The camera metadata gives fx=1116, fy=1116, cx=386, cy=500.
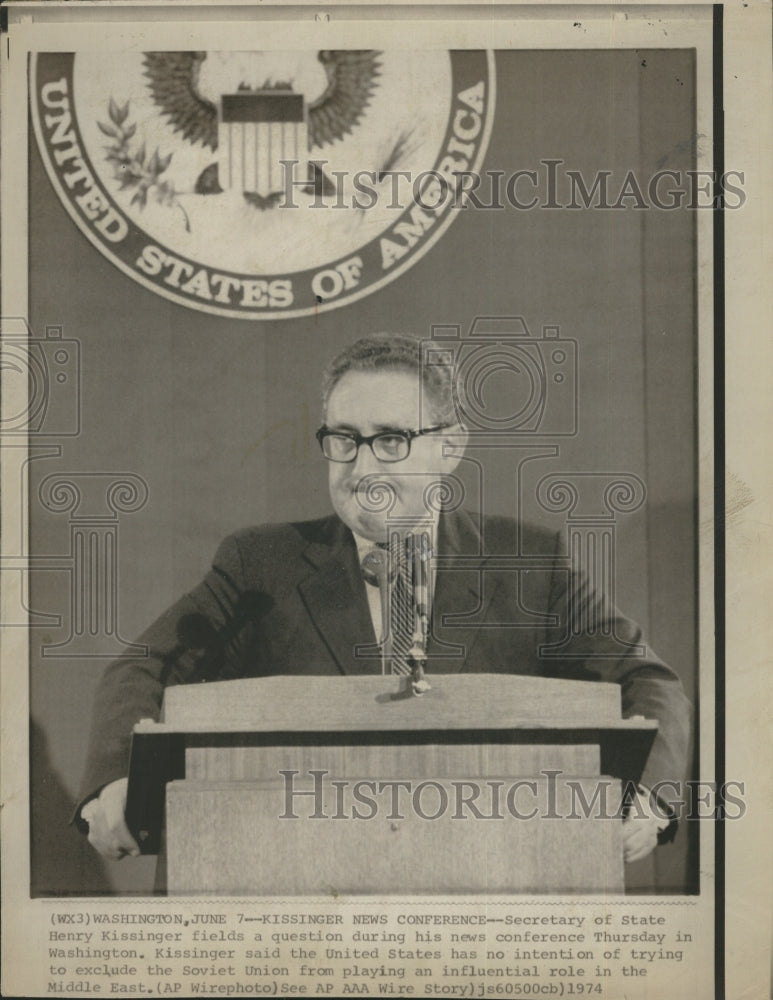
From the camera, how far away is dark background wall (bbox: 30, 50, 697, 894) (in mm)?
2580

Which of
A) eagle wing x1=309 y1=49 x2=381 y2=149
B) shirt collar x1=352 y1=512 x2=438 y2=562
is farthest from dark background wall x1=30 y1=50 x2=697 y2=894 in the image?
eagle wing x1=309 y1=49 x2=381 y2=149

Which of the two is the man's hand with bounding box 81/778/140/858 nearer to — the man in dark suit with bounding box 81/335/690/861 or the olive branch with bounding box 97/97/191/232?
the man in dark suit with bounding box 81/335/690/861

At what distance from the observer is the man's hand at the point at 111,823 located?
8.38 ft

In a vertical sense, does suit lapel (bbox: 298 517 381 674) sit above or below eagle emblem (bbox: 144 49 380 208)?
below

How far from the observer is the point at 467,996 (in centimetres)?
254

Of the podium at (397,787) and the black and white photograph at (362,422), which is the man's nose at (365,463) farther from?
the podium at (397,787)

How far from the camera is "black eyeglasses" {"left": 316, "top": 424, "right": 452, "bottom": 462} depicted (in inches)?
102

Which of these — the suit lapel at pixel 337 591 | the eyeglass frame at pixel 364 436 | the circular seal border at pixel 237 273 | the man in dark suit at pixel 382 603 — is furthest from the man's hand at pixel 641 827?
the circular seal border at pixel 237 273

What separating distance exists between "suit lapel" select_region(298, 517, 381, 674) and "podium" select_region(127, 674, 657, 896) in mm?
112

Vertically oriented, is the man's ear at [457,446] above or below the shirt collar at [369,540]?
above

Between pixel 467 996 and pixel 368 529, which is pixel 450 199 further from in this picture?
pixel 467 996

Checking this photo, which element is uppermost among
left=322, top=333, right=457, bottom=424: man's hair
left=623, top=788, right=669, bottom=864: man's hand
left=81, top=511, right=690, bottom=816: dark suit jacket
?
left=322, top=333, right=457, bottom=424: man's hair

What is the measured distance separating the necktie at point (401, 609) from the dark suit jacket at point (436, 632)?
0.05 meters

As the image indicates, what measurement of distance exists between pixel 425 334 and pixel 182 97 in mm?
788
